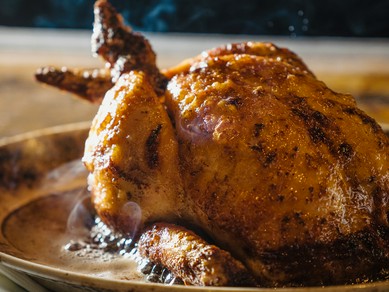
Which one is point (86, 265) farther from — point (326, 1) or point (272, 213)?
point (326, 1)

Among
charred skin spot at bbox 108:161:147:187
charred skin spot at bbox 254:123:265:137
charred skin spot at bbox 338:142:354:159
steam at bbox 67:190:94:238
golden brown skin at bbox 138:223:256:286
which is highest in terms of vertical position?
charred skin spot at bbox 254:123:265:137

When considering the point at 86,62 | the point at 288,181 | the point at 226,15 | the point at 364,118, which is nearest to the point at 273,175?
the point at 288,181

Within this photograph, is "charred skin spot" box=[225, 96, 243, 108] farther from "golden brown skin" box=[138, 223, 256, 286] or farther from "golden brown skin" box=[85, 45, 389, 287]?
"golden brown skin" box=[138, 223, 256, 286]

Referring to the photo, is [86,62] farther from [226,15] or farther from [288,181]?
[288,181]

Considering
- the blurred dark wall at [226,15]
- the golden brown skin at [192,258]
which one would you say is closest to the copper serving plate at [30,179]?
the golden brown skin at [192,258]

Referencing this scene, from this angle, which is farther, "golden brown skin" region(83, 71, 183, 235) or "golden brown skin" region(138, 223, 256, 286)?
"golden brown skin" region(83, 71, 183, 235)

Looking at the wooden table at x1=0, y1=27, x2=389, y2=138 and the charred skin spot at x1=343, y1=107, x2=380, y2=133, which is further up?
the charred skin spot at x1=343, y1=107, x2=380, y2=133

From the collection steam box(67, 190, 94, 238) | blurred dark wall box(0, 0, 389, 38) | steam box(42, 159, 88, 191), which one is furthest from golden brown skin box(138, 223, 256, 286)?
blurred dark wall box(0, 0, 389, 38)
